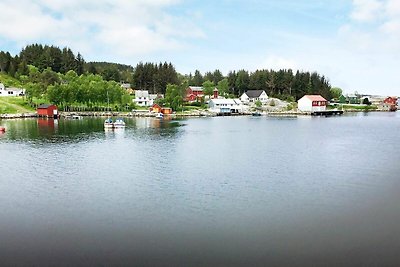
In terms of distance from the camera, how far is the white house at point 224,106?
10551 centimetres

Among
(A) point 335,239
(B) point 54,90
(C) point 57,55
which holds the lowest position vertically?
(A) point 335,239

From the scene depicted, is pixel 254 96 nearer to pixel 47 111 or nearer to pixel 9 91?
pixel 47 111

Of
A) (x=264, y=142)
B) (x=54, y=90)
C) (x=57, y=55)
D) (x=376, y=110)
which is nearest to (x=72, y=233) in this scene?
(x=264, y=142)

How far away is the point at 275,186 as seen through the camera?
22891mm

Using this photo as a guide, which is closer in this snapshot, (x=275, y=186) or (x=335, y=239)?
(x=335, y=239)

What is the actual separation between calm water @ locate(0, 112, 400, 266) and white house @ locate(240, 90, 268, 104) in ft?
282

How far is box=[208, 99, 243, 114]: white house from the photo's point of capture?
106 meters

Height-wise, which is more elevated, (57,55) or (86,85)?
(57,55)

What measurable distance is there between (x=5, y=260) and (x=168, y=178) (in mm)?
12916

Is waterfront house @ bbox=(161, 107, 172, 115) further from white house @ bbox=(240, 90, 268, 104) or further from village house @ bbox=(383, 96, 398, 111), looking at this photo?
village house @ bbox=(383, 96, 398, 111)

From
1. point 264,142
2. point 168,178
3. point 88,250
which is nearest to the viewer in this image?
point 88,250

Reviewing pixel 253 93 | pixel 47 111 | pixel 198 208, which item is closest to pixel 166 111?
pixel 47 111

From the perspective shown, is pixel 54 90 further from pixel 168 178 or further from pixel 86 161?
pixel 168 178

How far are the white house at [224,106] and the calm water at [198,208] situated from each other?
69.9 meters
